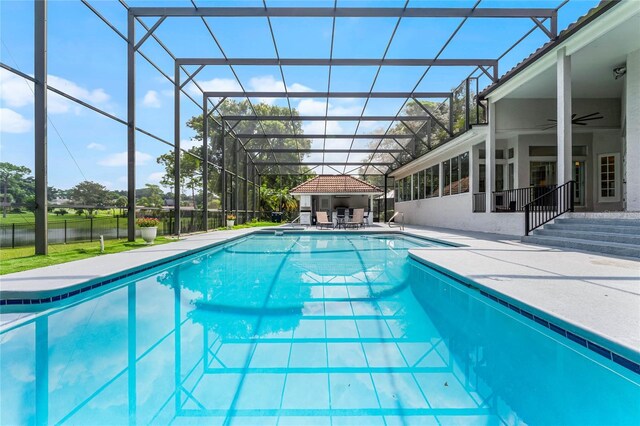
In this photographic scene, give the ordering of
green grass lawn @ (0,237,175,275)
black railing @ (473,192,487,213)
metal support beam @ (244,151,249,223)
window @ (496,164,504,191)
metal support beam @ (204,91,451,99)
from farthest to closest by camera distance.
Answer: metal support beam @ (244,151,249,223), window @ (496,164,504,191), metal support beam @ (204,91,451,99), black railing @ (473,192,487,213), green grass lawn @ (0,237,175,275)

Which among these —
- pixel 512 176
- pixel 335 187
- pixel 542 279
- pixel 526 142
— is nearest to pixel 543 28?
pixel 526 142

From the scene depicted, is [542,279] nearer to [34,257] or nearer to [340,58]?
[34,257]

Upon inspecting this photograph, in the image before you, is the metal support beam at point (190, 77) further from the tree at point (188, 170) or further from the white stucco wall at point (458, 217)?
the white stucco wall at point (458, 217)

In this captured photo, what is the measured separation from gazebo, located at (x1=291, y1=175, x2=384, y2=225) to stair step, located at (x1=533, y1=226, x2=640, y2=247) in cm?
1081

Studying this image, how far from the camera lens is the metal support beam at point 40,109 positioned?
5.97m

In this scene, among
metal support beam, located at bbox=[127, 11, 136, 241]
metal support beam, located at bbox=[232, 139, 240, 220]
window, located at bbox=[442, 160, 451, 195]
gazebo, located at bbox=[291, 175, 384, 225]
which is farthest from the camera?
gazebo, located at bbox=[291, 175, 384, 225]

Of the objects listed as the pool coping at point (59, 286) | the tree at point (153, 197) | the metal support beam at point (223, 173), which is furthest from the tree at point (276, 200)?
the pool coping at point (59, 286)

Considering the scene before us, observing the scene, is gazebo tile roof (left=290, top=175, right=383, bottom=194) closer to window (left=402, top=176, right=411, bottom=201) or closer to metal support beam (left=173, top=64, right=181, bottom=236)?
window (left=402, top=176, right=411, bottom=201)

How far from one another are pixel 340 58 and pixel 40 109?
7604mm

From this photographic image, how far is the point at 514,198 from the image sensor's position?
10.9 meters

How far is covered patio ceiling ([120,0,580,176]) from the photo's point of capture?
824 cm

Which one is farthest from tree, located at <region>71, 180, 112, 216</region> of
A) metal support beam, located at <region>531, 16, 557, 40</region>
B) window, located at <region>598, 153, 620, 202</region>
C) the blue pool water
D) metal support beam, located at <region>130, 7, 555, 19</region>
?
window, located at <region>598, 153, 620, 202</region>

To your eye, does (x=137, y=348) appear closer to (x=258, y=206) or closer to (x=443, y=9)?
(x=443, y=9)

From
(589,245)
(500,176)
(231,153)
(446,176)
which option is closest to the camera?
(589,245)
